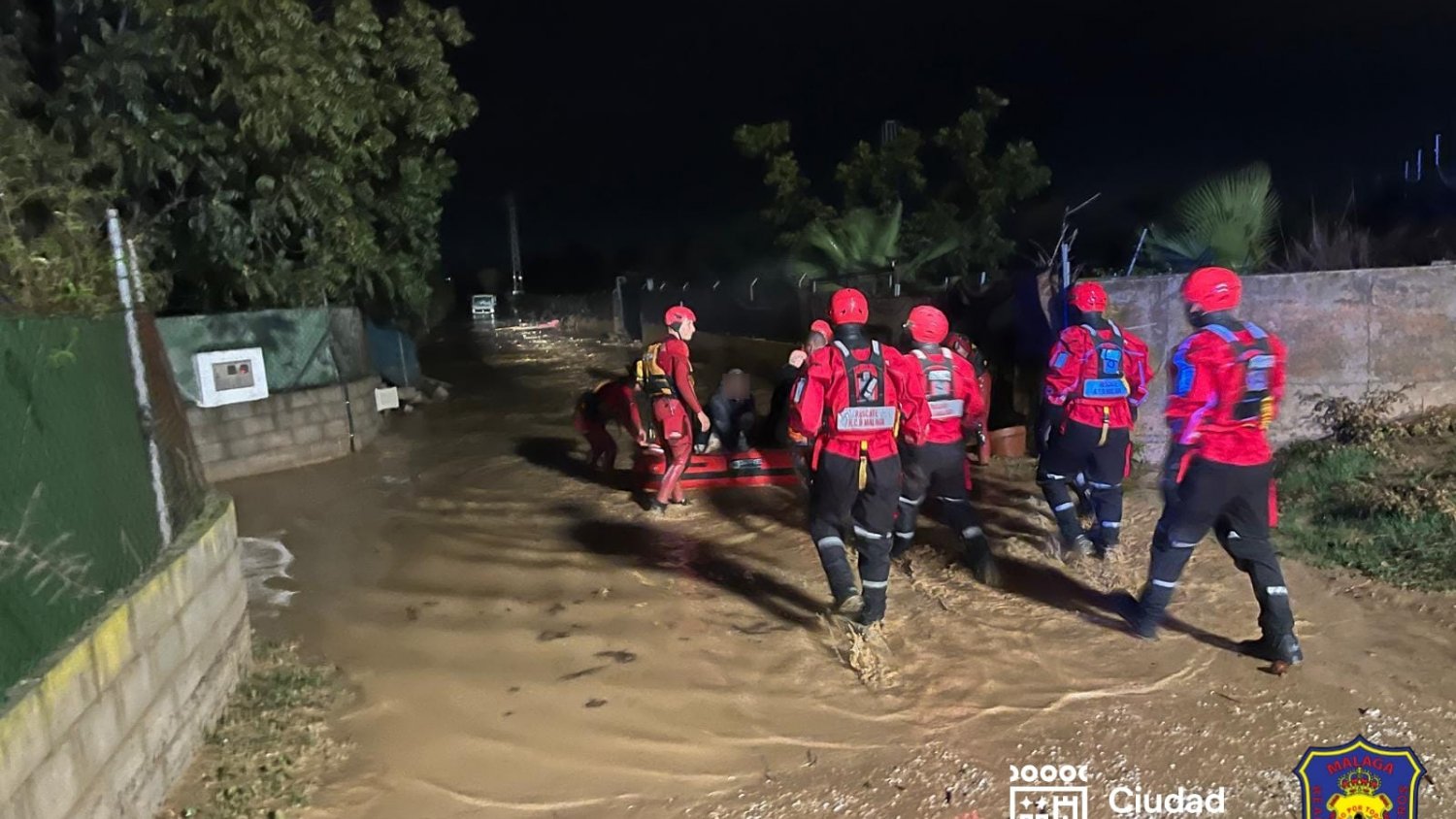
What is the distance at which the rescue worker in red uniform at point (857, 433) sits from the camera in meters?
4.89

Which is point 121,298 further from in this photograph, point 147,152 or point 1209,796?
point 1209,796

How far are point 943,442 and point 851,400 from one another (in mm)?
1041

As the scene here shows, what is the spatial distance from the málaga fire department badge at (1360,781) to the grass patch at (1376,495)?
87.7 inches

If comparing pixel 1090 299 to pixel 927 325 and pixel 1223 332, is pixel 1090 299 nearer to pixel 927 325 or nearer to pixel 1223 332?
pixel 927 325

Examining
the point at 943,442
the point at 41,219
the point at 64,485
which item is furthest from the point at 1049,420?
the point at 41,219

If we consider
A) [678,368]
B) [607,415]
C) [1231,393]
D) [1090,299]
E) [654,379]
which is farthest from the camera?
[607,415]

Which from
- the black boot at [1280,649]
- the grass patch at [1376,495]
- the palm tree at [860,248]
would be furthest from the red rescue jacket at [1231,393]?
the palm tree at [860,248]

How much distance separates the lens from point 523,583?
6227mm

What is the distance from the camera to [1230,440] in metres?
4.50

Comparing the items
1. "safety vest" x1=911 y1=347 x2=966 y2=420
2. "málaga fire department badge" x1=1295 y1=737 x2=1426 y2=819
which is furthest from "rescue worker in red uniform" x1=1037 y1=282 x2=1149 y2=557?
"málaga fire department badge" x1=1295 y1=737 x2=1426 y2=819

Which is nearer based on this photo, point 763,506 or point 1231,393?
point 1231,393

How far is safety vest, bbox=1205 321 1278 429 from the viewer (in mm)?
4438

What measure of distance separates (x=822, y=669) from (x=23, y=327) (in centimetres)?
369

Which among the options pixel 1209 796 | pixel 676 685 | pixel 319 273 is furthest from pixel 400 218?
pixel 1209 796
